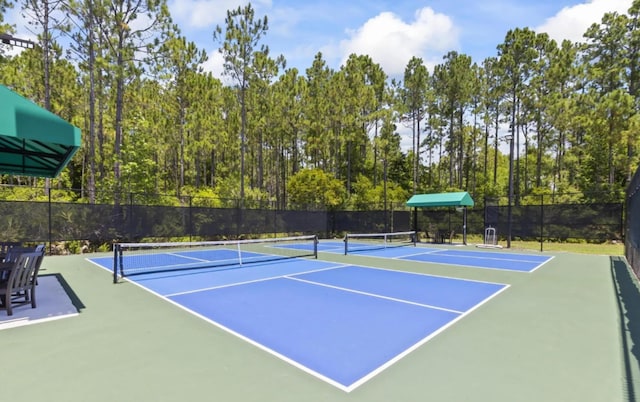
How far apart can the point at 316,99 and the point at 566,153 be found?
943 inches

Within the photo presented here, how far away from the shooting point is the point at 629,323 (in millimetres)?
5027

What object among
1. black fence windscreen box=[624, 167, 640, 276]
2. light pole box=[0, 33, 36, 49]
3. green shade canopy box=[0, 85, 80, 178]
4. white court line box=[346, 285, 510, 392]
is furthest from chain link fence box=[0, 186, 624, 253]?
white court line box=[346, 285, 510, 392]

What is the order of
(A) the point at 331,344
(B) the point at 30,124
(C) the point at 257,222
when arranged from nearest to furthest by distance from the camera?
(A) the point at 331,344 → (B) the point at 30,124 → (C) the point at 257,222

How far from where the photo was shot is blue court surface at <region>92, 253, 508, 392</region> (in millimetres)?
3793

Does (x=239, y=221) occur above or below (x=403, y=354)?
above

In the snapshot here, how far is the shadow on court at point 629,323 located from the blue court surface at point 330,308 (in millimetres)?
1856

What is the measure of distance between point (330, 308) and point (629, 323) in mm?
4321

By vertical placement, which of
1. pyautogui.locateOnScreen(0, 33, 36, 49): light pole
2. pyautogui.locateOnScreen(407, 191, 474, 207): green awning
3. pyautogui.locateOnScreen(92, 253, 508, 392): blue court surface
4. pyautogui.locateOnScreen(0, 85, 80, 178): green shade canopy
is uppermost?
pyautogui.locateOnScreen(0, 33, 36, 49): light pole

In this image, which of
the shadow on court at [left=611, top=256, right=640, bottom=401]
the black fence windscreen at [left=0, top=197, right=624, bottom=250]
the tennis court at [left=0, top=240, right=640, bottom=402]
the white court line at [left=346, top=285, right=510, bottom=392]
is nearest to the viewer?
the tennis court at [left=0, top=240, right=640, bottom=402]

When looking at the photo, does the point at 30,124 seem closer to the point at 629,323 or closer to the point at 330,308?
the point at 330,308

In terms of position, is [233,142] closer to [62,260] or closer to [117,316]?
[62,260]

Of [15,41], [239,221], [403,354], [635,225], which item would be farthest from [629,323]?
[239,221]

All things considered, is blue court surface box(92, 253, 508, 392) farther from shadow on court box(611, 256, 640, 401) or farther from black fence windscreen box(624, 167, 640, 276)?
black fence windscreen box(624, 167, 640, 276)

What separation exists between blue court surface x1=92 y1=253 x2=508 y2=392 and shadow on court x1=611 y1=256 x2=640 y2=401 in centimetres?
186
